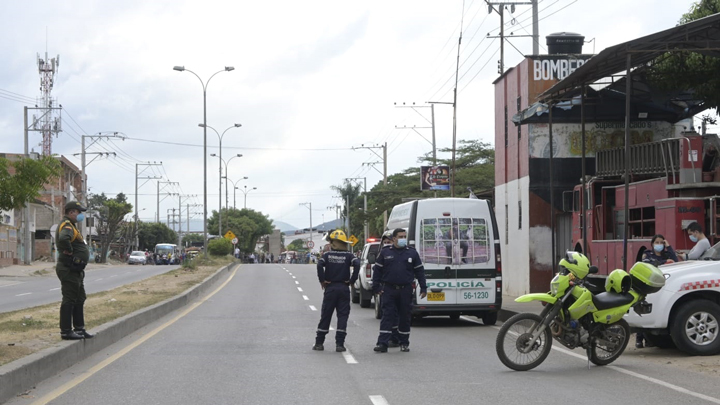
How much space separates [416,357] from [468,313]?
552 centimetres

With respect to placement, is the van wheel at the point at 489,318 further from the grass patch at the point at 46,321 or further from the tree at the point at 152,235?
the tree at the point at 152,235

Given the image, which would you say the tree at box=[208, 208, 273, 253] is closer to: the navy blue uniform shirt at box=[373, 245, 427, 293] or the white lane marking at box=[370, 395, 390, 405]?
the navy blue uniform shirt at box=[373, 245, 427, 293]

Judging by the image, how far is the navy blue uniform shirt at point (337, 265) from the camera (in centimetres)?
1288

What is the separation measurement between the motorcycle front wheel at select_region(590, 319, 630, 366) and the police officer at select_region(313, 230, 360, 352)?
3.67 metres

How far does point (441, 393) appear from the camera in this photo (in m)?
8.94

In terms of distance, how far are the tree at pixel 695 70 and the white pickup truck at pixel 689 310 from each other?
9.04 metres

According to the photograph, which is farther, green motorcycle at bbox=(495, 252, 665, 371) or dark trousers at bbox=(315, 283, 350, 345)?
dark trousers at bbox=(315, 283, 350, 345)

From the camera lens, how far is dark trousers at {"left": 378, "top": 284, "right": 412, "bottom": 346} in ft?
42.4

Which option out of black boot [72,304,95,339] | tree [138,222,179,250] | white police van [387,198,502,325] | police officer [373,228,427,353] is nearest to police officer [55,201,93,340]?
black boot [72,304,95,339]

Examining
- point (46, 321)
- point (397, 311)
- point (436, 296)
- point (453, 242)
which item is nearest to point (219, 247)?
point (453, 242)

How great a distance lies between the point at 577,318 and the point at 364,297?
13517mm

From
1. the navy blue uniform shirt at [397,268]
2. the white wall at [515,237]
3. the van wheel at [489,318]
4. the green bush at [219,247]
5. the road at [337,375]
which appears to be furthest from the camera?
the green bush at [219,247]

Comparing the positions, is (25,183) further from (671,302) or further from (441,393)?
(671,302)

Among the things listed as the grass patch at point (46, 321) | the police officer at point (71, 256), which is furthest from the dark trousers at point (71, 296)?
the grass patch at point (46, 321)
